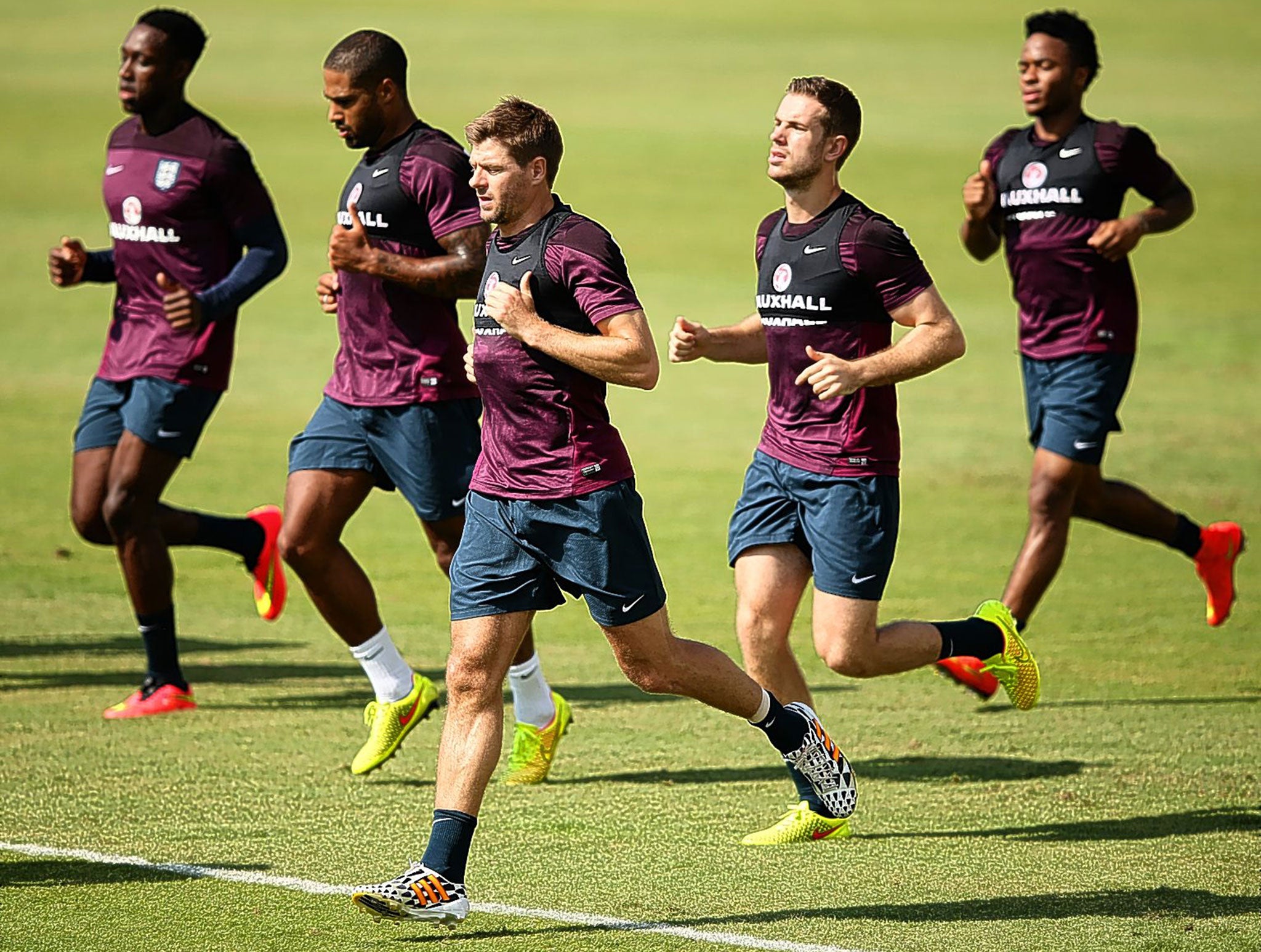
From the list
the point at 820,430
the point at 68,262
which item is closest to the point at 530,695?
the point at 820,430

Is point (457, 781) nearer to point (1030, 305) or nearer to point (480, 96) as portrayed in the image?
point (1030, 305)

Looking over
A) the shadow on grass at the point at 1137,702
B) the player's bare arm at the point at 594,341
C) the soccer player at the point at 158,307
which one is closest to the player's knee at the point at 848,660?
the player's bare arm at the point at 594,341

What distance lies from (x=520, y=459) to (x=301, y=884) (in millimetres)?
1521

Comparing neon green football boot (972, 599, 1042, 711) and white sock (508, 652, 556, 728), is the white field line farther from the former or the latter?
neon green football boot (972, 599, 1042, 711)

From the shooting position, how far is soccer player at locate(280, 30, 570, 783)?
7.85 m

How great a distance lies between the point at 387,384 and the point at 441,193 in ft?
2.67

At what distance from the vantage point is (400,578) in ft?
39.6

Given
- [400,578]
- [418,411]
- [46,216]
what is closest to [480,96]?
[46,216]

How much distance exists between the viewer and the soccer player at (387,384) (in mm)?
7852

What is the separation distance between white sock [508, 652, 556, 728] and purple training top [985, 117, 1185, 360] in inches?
134

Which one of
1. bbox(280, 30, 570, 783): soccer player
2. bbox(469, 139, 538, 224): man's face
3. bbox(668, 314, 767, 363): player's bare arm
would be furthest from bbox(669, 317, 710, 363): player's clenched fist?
bbox(280, 30, 570, 783): soccer player

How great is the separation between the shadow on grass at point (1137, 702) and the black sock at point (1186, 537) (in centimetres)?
114

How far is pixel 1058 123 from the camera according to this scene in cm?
968

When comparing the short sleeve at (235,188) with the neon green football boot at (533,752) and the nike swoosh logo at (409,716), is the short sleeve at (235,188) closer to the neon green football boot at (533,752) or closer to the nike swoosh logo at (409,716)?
the nike swoosh logo at (409,716)
